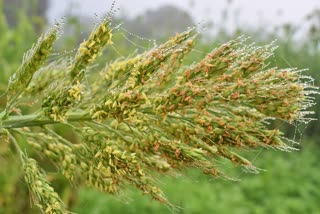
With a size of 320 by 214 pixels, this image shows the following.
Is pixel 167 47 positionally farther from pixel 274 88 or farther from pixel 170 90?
pixel 274 88

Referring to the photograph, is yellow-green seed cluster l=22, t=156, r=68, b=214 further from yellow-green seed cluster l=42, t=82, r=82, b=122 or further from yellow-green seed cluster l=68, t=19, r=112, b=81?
yellow-green seed cluster l=68, t=19, r=112, b=81

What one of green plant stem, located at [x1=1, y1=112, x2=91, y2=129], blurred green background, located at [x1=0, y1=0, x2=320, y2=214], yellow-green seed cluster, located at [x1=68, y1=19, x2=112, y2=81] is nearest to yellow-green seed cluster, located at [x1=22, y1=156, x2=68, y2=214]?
green plant stem, located at [x1=1, y1=112, x2=91, y2=129]

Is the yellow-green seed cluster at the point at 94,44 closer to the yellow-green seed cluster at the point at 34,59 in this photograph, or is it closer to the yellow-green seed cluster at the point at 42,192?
the yellow-green seed cluster at the point at 34,59

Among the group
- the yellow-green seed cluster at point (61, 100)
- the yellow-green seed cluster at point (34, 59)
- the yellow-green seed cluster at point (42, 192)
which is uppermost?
the yellow-green seed cluster at point (34, 59)

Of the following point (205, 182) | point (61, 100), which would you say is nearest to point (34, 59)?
point (61, 100)

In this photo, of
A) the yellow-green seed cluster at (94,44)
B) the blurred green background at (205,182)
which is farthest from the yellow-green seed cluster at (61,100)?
the blurred green background at (205,182)

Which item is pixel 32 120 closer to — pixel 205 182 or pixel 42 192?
pixel 42 192

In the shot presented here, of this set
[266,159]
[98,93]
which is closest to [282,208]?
[266,159]

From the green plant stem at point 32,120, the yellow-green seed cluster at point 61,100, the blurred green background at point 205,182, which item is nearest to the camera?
the yellow-green seed cluster at point 61,100

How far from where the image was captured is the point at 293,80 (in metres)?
1.60

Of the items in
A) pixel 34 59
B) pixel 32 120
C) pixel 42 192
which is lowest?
pixel 42 192

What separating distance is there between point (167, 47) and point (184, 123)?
7.7 inches

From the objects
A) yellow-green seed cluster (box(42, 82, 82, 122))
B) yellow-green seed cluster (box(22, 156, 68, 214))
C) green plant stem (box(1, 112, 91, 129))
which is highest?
yellow-green seed cluster (box(42, 82, 82, 122))

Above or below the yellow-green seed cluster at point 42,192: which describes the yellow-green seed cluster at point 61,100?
above
